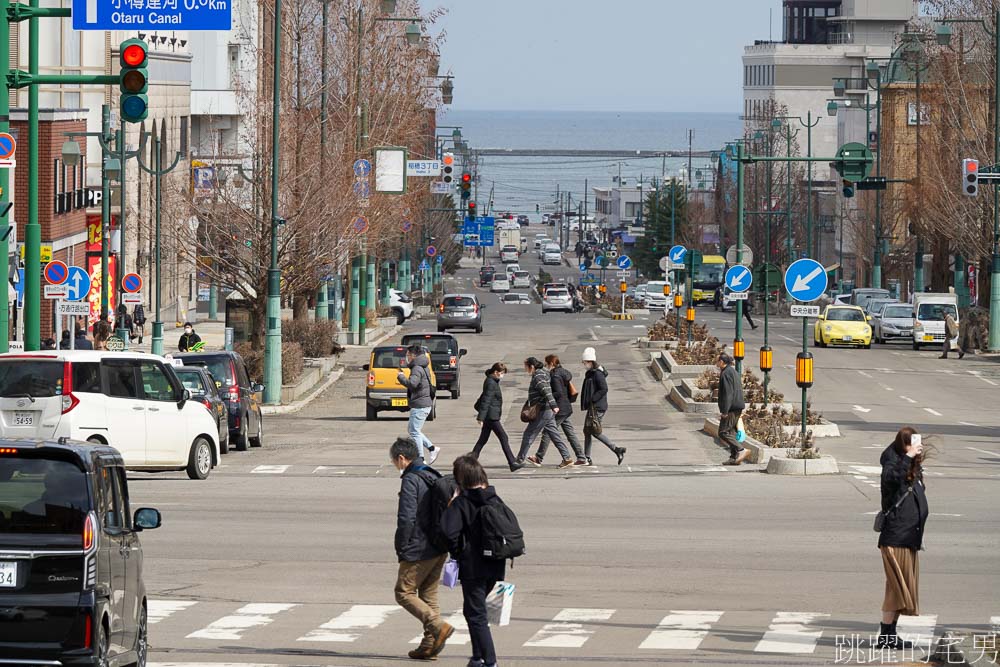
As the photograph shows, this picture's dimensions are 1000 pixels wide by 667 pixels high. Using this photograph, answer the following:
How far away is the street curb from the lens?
3947cm

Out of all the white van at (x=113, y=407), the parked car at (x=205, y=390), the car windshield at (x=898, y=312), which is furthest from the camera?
the car windshield at (x=898, y=312)

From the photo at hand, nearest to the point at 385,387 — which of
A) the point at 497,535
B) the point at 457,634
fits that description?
the point at 457,634

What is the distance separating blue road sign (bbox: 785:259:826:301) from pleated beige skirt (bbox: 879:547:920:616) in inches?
614

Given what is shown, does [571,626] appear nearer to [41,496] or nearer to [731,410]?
[41,496]

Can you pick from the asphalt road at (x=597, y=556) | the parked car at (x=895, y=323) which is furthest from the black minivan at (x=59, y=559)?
the parked car at (x=895, y=323)

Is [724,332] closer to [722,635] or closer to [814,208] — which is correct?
[722,635]

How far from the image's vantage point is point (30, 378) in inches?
914

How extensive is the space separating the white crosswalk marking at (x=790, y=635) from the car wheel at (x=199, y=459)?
485 inches

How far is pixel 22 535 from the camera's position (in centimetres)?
1005

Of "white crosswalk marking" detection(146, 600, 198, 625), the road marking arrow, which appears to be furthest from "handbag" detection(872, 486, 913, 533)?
the road marking arrow

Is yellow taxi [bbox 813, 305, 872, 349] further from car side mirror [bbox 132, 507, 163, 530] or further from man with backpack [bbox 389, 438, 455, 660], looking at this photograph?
car side mirror [bbox 132, 507, 163, 530]

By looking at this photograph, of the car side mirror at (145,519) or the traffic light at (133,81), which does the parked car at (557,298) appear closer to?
the traffic light at (133,81)

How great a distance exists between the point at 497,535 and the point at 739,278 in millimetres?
26315

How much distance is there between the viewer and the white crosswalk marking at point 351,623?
13.8 m
